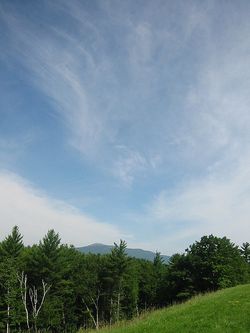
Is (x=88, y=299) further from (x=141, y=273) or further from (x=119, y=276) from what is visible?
(x=141, y=273)

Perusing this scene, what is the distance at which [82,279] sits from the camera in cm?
7844

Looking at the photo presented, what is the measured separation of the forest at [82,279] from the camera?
204 ft

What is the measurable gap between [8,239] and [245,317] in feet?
197

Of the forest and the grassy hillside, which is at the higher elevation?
the forest

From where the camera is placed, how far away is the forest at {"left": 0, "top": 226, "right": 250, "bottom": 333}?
6222 cm

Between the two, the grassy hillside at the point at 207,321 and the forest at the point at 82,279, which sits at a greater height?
the forest at the point at 82,279

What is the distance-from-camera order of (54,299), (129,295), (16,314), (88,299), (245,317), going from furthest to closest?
(129,295) < (88,299) < (54,299) < (16,314) < (245,317)

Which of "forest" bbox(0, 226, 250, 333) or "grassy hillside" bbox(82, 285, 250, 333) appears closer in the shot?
"grassy hillside" bbox(82, 285, 250, 333)

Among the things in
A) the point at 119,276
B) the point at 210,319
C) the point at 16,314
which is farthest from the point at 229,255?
the point at 210,319

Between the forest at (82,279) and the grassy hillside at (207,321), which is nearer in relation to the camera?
the grassy hillside at (207,321)

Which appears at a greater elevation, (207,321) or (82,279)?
(82,279)

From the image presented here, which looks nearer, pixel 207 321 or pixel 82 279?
pixel 207 321

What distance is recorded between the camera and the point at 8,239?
222 feet

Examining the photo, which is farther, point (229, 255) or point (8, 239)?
point (229, 255)
